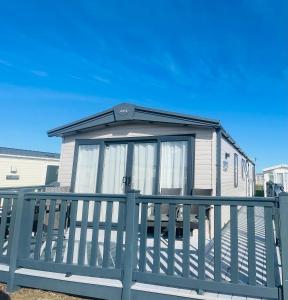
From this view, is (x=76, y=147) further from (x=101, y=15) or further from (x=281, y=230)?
(x=281, y=230)

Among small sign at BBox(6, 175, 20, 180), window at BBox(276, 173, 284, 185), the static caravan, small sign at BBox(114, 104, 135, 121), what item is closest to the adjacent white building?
window at BBox(276, 173, 284, 185)

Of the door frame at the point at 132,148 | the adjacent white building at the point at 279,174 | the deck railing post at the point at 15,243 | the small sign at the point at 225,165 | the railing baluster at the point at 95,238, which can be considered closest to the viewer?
the railing baluster at the point at 95,238

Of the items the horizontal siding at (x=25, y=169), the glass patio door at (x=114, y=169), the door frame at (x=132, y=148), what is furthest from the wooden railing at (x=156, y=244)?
the horizontal siding at (x=25, y=169)

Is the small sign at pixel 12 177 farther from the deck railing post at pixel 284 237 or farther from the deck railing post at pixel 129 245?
the deck railing post at pixel 284 237

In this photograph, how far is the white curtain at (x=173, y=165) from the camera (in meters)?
5.78

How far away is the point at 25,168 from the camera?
46.8 ft

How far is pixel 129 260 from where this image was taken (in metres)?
2.59

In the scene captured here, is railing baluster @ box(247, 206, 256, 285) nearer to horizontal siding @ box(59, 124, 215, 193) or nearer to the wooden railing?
the wooden railing

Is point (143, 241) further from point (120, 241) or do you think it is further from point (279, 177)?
point (279, 177)

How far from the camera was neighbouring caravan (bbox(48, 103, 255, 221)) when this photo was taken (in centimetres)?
564

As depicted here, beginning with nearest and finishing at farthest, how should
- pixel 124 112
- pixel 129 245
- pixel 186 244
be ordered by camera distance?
1. pixel 186 244
2. pixel 129 245
3. pixel 124 112

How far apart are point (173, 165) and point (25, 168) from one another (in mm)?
11093

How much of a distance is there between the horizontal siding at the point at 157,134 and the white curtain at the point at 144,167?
343 mm

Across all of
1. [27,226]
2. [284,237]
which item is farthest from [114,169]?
[284,237]
